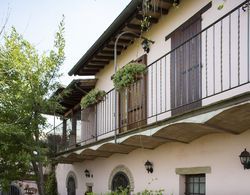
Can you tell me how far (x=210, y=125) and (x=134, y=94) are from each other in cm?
452

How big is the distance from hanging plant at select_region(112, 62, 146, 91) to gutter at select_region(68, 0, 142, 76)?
1.29 meters

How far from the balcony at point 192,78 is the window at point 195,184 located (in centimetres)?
139

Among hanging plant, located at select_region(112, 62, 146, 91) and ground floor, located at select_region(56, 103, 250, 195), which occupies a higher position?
hanging plant, located at select_region(112, 62, 146, 91)

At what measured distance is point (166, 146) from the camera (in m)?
9.82

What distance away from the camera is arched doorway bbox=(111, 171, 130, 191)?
472 inches

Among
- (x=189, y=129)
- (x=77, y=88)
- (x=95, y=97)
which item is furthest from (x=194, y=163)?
(x=77, y=88)

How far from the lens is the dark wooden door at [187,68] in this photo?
8.70 m

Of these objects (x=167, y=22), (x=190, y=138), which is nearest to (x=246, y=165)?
(x=190, y=138)

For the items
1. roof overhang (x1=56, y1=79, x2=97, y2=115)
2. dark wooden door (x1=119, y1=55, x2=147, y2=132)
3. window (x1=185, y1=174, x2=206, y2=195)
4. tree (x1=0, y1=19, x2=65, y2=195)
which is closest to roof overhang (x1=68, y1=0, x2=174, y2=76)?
roof overhang (x1=56, y1=79, x2=97, y2=115)

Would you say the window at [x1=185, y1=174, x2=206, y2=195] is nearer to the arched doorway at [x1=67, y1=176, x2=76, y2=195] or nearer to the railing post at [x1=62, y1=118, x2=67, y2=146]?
the railing post at [x1=62, y1=118, x2=67, y2=146]

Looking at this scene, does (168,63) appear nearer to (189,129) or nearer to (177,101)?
(177,101)

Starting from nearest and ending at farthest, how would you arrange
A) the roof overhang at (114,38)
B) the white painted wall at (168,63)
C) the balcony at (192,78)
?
the balcony at (192,78)
the white painted wall at (168,63)
the roof overhang at (114,38)

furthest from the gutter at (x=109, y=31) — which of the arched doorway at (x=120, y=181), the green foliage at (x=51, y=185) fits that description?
the green foliage at (x=51, y=185)

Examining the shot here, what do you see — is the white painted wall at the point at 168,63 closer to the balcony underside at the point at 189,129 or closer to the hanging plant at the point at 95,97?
the hanging plant at the point at 95,97
